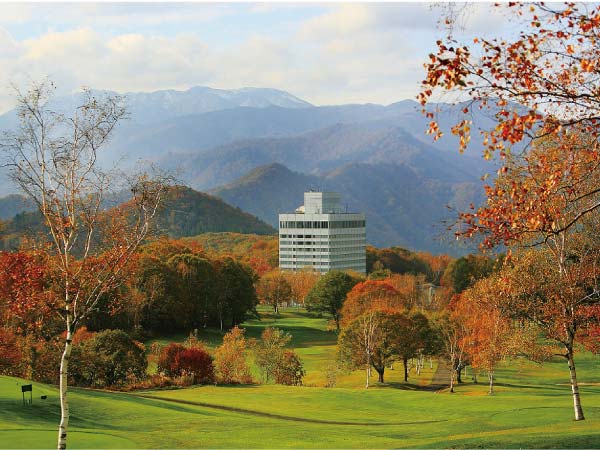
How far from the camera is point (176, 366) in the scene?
5659 cm

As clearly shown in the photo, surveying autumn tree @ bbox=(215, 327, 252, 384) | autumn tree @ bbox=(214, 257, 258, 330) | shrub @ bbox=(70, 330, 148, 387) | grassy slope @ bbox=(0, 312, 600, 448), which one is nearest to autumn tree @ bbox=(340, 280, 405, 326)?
autumn tree @ bbox=(214, 257, 258, 330)

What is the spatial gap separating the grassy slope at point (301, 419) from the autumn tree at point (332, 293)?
177 feet

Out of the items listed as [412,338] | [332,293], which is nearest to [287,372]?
[412,338]

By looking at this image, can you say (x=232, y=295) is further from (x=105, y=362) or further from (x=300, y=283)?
(x=105, y=362)

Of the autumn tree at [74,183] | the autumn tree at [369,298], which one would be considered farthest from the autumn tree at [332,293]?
the autumn tree at [74,183]

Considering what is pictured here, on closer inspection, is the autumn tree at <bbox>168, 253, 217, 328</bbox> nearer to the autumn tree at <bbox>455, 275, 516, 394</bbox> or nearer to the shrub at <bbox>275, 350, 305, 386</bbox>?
the shrub at <bbox>275, 350, 305, 386</bbox>

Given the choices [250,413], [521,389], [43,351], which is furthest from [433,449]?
[521,389]

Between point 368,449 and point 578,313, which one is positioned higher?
point 578,313

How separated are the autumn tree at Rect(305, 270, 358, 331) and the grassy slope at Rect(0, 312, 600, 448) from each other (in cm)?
5391

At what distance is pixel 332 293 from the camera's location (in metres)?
113

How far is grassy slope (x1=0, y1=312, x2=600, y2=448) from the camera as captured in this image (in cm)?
2731

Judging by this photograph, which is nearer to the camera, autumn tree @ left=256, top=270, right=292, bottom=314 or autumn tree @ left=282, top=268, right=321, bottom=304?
autumn tree @ left=256, top=270, right=292, bottom=314

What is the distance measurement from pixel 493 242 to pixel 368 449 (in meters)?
14.5

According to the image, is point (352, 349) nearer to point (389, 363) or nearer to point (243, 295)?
point (389, 363)
